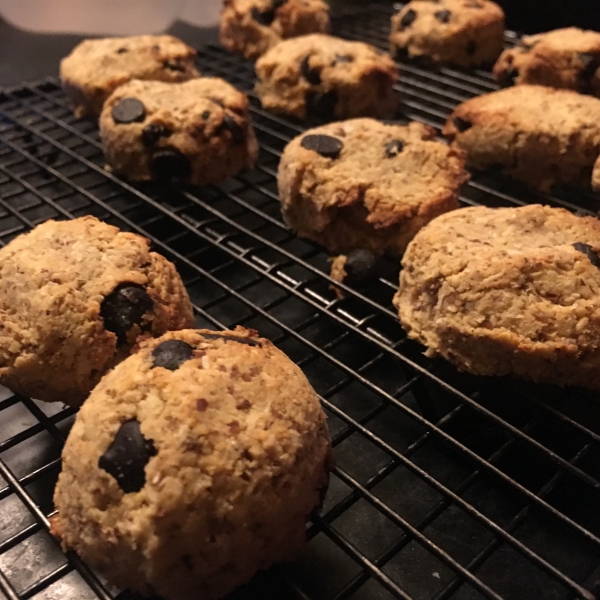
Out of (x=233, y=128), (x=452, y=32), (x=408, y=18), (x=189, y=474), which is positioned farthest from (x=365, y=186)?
(x=408, y=18)

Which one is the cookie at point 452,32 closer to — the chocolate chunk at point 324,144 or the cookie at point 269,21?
the cookie at point 269,21

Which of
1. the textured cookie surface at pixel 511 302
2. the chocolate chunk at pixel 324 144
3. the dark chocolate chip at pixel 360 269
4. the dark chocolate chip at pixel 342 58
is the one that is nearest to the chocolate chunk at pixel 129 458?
the textured cookie surface at pixel 511 302

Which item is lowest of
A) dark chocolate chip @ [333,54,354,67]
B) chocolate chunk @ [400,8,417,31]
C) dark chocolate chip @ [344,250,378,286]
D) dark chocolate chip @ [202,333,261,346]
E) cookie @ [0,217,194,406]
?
dark chocolate chip @ [344,250,378,286]

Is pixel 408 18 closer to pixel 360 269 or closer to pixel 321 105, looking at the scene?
pixel 321 105

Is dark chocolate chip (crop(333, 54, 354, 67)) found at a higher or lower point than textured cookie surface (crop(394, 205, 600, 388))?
higher

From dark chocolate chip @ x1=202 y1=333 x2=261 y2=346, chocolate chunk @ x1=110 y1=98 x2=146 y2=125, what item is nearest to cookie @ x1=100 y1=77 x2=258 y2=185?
chocolate chunk @ x1=110 y1=98 x2=146 y2=125

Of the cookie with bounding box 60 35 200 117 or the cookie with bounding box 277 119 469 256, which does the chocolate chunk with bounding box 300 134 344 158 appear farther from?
the cookie with bounding box 60 35 200 117

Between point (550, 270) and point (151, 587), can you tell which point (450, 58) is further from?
point (151, 587)
